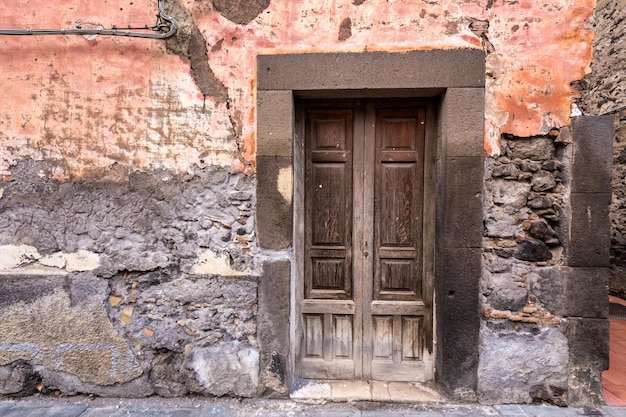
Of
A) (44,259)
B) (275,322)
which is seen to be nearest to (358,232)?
(275,322)

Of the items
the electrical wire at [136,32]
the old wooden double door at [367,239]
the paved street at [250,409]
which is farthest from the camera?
the old wooden double door at [367,239]

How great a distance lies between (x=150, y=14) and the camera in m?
2.71

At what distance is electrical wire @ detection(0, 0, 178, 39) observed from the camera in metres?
2.64

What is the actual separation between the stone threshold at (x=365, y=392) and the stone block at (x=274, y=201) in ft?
4.00

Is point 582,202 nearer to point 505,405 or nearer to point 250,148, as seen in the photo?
point 505,405

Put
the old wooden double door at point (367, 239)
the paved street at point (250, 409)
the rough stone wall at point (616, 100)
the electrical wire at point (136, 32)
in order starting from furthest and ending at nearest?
1. the rough stone wall at point (616, 100)
2. the old wooden double door at point (367, 239)
3. the electrical wire at point (136, 32)
4. the paved street at point (250, 409)

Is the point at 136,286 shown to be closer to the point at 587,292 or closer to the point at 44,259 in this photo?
the point at 44,259

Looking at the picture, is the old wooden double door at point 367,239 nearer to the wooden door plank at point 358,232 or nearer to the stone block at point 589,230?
the wooden door plank at point 358,232

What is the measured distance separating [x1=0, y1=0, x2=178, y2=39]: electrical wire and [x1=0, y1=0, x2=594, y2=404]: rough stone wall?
0.25ft

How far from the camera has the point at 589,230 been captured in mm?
2549

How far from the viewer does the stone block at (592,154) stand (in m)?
2.53

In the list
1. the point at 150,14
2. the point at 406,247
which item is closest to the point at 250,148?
the point at 150,14

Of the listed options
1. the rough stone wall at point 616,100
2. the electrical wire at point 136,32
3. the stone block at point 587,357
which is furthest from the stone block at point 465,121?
the rough stone wall at point 616,100

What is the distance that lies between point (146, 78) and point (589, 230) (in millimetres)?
3636
